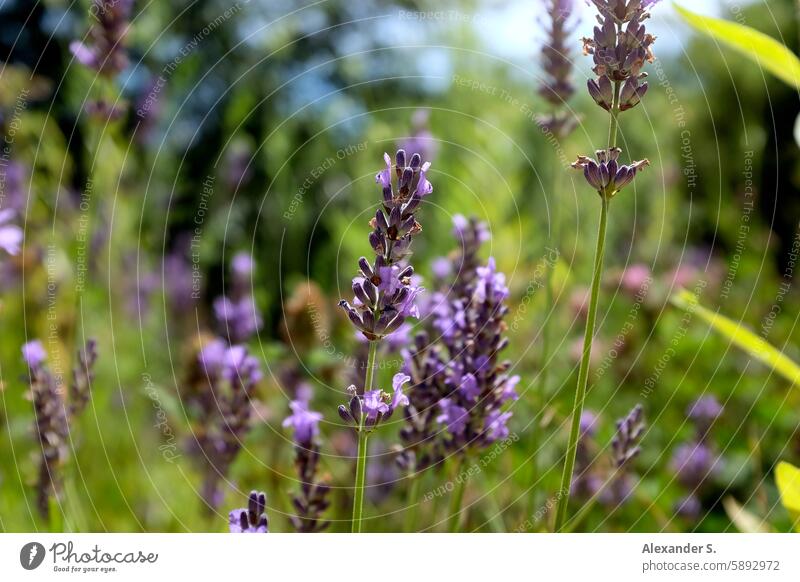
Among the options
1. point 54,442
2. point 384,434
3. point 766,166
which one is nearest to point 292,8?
point 384,434

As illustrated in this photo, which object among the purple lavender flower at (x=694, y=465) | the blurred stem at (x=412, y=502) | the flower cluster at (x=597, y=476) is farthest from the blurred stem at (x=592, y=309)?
the purple lavender flower at (x=694, y=465)

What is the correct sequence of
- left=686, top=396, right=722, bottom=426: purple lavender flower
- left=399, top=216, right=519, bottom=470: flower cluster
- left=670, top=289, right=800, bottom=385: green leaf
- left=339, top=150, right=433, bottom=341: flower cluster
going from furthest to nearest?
1. left=686, top=396, right=722, bottom=426: purple lavender flower
2. left=670, top=289, right=800, bottom=385: green leaf
3. left=399, top=216, right=519, bottom=470: flower cluster
4. left=339, top=150, right=433, bottom=341: flower cluster

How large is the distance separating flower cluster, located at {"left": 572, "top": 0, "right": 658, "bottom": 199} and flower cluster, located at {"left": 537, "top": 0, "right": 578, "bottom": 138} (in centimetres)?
27

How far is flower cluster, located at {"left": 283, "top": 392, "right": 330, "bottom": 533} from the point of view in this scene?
98cm

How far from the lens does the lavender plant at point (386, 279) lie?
757 millimetres

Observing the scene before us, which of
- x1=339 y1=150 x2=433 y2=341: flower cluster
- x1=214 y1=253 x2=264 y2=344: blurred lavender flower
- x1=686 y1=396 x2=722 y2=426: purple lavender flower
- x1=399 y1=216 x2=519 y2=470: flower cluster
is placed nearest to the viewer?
x1=339 y1=150 x2=433 y2=341: flower cluster

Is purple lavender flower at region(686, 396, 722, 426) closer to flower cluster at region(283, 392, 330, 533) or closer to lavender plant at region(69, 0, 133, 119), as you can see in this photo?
flower cluster at region(283, 392, 330, 533)

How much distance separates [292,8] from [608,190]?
1.94 meters

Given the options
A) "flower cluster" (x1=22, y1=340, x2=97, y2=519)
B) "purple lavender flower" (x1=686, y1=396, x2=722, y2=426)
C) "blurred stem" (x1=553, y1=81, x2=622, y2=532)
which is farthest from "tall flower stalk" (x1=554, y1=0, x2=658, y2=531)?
"purple lavender flower" (x1=686, y1=396, x2=722, y2=426)

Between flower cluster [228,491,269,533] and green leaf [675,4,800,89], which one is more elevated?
green leaf [675,4,800,89]

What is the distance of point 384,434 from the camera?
1739 millimetres

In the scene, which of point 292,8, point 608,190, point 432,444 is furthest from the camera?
point 292,8
